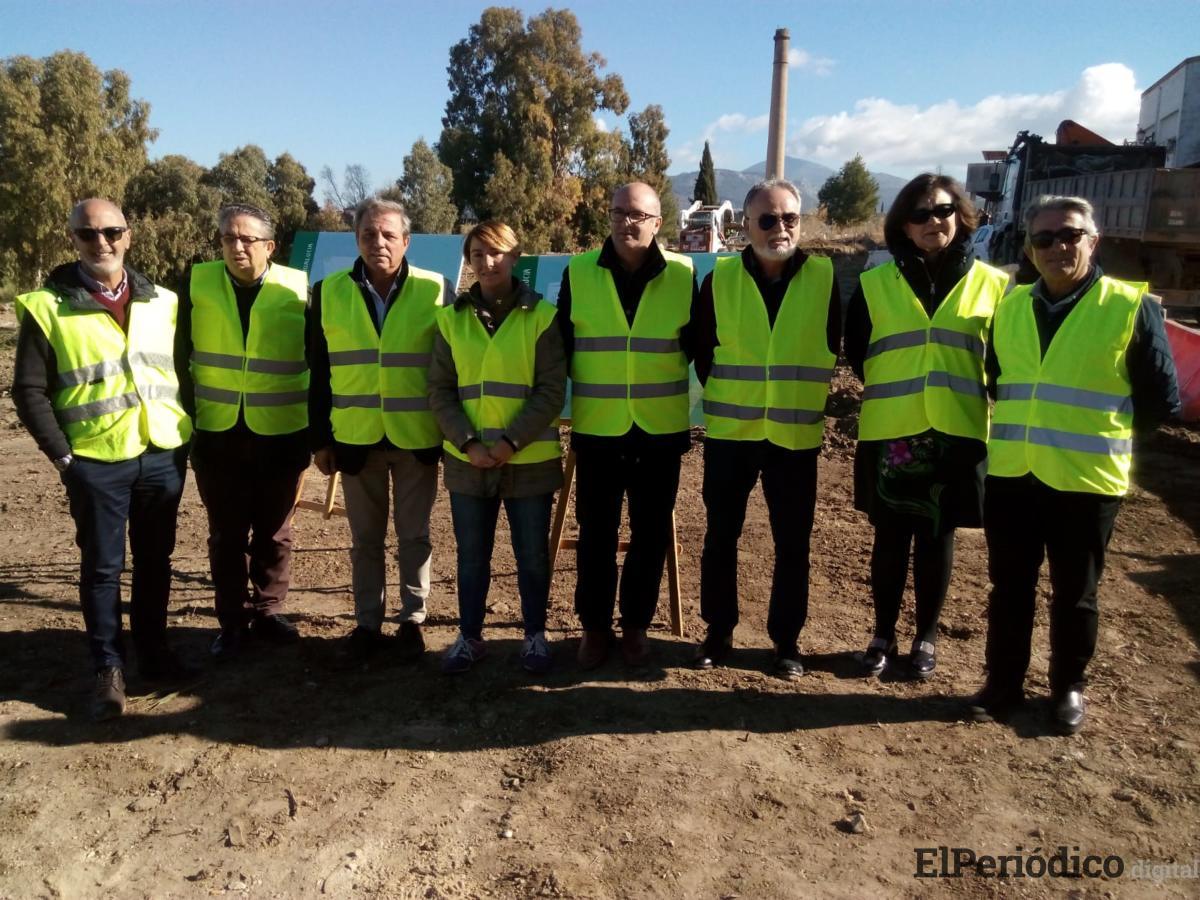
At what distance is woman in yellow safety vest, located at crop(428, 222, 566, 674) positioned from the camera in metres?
3.75

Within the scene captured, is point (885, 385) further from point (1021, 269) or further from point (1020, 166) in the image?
point (1020, 166)

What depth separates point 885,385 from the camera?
373 centimetres

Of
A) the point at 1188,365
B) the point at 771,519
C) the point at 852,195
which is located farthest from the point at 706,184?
the point at 771,519

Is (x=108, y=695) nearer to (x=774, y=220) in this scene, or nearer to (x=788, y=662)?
(x=788, y=662)

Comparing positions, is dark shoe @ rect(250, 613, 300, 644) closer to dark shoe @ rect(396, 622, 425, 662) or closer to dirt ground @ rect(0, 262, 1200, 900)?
dirt ground @ rect(0, 262, 1200, 900)

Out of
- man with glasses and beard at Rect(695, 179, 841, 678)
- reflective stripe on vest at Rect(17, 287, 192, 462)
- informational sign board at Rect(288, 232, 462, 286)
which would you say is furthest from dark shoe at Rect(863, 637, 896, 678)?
informational sign board at Rect(288, 232, 462, 286)

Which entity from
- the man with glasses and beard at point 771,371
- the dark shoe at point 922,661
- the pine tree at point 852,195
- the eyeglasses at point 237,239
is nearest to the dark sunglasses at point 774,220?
the man with glasses and beard at point 771,371

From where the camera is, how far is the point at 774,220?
3.61 meters

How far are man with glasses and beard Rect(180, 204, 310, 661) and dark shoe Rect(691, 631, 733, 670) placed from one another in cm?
211

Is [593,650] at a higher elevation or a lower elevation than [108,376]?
lower

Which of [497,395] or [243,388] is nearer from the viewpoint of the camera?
[497,395]

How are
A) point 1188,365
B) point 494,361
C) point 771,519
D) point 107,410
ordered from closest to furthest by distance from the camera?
point 107,410
point 494,361
point 771,519
point 1188,365

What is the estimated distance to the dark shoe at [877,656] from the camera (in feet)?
13.2

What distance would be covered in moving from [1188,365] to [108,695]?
920 centimetres
